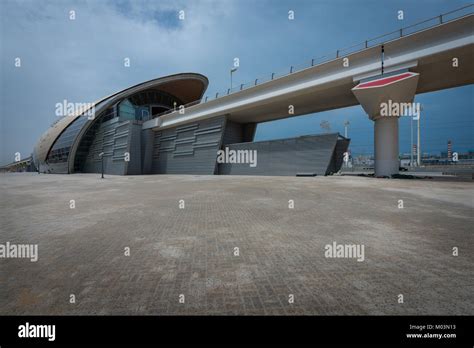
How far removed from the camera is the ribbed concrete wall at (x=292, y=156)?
959 inches

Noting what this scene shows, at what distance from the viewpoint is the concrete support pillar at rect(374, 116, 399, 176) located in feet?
67.1

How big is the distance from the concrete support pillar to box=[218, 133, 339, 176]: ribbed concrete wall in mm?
4130

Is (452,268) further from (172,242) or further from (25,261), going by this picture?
(25,261)

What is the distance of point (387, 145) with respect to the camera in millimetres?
20750

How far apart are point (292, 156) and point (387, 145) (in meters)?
9.80

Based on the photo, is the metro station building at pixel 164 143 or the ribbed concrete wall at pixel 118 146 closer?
the metro station building at pixel 164 143

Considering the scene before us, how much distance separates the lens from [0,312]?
2.48m

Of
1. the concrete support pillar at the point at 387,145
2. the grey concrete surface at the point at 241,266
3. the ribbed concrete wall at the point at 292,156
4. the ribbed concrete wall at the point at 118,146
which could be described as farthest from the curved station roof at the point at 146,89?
the grey concrete surface at the point at 241,266

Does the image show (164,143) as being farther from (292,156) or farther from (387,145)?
(387,145)

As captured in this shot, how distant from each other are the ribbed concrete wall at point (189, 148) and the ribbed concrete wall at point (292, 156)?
11.2ft

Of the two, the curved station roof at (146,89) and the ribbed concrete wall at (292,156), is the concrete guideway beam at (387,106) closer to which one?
the ribbed concrete wall at (292,156)

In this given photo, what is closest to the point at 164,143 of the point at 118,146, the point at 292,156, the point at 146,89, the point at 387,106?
the point at 118,146

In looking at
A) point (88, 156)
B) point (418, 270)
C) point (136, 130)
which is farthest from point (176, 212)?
point (88, 156)
